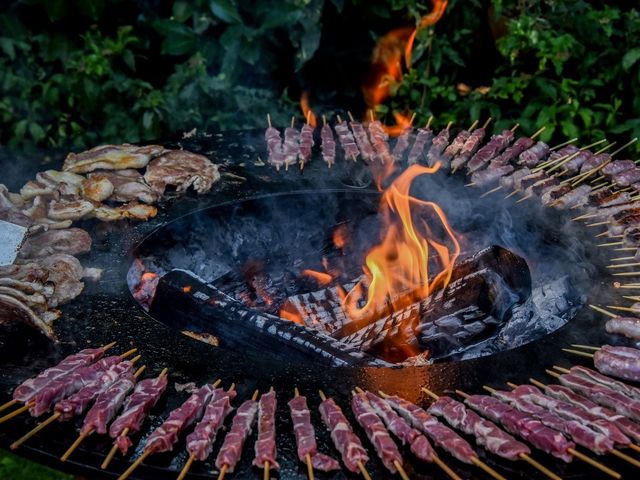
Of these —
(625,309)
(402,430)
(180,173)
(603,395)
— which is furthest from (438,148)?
(402,430)

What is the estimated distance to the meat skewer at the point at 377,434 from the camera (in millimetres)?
3163

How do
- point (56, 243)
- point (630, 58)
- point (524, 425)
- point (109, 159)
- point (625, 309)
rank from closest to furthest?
point (524, 425)
point (625, 309)
point (56, 243)
point (109, 159)
point (630, 58)

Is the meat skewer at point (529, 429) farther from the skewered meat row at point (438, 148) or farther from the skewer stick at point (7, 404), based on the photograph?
the skewered meat row at point (438, 148)

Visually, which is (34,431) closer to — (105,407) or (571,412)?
(105,407)

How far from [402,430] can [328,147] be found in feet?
12.2

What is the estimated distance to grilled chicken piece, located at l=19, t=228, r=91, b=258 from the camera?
4.83m

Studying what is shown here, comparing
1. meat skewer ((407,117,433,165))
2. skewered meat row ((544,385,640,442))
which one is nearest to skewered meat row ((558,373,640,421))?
skewered meat row ((544,385,640,442))

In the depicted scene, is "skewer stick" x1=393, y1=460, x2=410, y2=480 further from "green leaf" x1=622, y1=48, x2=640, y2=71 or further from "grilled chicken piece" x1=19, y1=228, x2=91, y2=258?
"green leaf" x1=622, y1=48, x2=640, y2=71

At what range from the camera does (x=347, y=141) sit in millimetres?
6680

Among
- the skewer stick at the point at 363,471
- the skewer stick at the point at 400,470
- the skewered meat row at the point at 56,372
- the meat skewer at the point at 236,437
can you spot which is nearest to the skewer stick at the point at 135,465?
the meat skewer at the point at 236,437

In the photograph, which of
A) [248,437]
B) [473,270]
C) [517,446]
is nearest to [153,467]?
[248,437]

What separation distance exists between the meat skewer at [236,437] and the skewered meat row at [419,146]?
3581 mm

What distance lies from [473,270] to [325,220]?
5.09 feet

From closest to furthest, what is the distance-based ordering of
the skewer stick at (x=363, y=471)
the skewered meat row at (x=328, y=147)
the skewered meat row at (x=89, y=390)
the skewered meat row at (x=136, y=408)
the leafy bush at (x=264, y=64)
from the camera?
the skewer stick at (x=363, y=471) → the skewered meat row at (x=136, y=408) → the skewered meat row at (x=89, y=390) → the skewered meat row at (x=328, y=147) → the leafy bush at (x=264, y=64)
